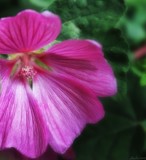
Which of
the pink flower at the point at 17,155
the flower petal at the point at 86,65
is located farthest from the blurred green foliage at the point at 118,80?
the pink flower at the point at 17,155

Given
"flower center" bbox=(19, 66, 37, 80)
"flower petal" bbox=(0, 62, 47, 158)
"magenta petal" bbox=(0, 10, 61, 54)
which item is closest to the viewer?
"magenta petal" bbox=(0, 10, 61, 54)

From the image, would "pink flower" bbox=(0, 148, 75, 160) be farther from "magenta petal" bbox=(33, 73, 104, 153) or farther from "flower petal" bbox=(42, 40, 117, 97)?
"flower petal" bbox=(42, 40, 117, 97)

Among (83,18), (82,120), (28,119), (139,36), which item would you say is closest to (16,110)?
(28,119)

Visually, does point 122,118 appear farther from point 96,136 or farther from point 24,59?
point 24,59

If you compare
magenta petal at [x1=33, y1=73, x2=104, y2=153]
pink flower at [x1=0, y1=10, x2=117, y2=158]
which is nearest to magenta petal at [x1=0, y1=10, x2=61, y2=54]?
pink flower at [x1=0, y1=10, x2=117, y2=158]

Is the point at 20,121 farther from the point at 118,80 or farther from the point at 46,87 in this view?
the point at 118,80

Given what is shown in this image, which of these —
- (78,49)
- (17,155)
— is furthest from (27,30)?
(17,155)

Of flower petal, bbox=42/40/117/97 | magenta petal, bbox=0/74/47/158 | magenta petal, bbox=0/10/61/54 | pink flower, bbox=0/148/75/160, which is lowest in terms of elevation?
pink flower, bbox=0/148/75/160

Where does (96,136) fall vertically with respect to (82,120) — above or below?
below
